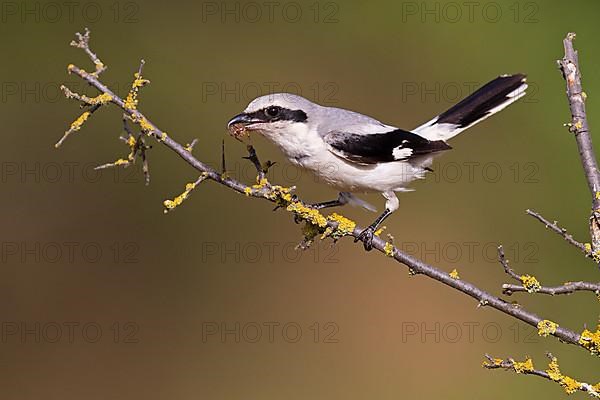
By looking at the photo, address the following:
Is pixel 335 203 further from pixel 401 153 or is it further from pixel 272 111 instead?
pixel 272 111

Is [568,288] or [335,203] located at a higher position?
[335,203]

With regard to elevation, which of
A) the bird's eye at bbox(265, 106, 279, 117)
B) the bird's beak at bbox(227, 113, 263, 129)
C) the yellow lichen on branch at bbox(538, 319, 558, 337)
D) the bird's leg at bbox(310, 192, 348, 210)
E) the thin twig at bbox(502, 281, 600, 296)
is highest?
the bird's eye at bbox(265, 106, 279, 117)

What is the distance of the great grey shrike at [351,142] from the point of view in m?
1.88

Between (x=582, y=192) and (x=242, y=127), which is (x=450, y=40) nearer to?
(x=582, y=192)

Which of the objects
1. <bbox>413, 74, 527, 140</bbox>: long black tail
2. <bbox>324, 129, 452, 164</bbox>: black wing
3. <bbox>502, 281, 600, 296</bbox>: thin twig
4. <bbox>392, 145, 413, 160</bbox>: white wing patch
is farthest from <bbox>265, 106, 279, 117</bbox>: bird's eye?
<bbox>502, 281, 600, 296</bbox>: thin twig

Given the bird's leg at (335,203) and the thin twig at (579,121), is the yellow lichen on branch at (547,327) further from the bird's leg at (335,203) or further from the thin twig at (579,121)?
the bird's leg at (335,203)

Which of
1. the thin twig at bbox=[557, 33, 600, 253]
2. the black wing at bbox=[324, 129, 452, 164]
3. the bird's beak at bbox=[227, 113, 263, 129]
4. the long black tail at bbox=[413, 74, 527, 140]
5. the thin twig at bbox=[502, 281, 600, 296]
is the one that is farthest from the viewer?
the long black tail at bbox=[413, 74, 527, 140]

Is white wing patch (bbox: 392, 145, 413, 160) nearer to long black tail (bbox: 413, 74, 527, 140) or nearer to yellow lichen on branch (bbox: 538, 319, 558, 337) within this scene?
long black tail (bbox: 413, 74, 527, 140)

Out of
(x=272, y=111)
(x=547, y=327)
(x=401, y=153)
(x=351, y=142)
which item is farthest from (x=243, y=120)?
(x=547, y=327)

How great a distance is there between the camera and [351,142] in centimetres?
197

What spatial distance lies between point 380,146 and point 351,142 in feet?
0.28

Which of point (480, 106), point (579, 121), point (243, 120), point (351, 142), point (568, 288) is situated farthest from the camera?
point (480, 106)

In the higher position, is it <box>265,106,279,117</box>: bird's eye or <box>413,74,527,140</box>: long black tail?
<box>413,74,527,140</box>: long black tail

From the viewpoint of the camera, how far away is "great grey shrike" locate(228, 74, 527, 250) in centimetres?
188
